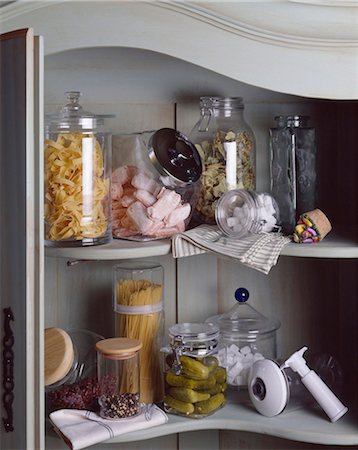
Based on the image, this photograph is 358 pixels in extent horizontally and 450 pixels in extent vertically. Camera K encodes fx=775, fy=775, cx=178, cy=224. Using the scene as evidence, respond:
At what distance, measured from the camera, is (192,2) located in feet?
3.78

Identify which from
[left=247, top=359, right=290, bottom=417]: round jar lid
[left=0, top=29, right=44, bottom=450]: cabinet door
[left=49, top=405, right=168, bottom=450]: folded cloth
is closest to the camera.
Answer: [left=0, top=29, right=44, bottom=450]: cabinet door

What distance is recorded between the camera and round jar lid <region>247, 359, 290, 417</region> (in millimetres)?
1238

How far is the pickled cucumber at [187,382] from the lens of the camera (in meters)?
1.23

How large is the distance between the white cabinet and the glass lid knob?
0.37 ft

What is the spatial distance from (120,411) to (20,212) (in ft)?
1.36

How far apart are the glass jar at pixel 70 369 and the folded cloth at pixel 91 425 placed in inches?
1.0

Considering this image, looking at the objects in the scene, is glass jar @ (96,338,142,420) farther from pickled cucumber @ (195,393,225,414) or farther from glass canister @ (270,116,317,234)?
glass canister @ (270,116,317,234)

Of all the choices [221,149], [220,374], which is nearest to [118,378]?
[220,374]

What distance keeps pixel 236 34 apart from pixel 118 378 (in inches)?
22.2

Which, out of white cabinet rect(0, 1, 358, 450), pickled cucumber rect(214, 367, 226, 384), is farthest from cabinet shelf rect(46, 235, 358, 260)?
pickled cucumber rect(214, 367, 226, 384)

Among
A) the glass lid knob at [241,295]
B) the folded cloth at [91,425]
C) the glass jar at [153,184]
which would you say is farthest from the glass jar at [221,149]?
the folded cloth at [91,425]

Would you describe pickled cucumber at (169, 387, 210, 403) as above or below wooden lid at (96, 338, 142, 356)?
below

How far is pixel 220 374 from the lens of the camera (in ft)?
4.16

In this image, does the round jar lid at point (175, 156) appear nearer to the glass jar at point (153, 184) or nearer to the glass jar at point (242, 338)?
the glass jar at point (153, 184)
